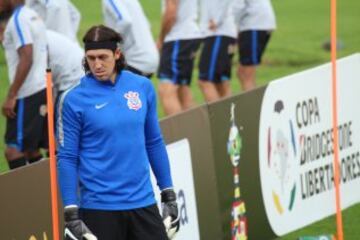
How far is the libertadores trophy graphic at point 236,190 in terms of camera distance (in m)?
11.2

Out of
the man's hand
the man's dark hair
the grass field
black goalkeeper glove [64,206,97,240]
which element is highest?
the man's dark hair

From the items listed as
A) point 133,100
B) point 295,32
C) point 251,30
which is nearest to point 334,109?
point 133,100

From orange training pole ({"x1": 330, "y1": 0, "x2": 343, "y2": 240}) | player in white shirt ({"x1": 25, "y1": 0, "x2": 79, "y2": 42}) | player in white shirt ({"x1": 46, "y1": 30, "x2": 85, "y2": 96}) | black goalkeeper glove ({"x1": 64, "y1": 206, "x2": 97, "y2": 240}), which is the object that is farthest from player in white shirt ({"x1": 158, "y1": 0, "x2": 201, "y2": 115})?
black goalkeeper glove ({"x1": 64, "y1": 206, "x2": 97, "y2": 240})

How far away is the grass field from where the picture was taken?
68.6 feet

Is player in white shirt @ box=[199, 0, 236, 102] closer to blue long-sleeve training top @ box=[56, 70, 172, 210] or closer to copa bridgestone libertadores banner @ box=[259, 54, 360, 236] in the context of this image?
copa bridgestone libertadores banner @ box=[259, 54, 360, 236]

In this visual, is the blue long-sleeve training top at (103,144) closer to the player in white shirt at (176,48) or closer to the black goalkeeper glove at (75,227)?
the black goalkeeper glove at (75,227)

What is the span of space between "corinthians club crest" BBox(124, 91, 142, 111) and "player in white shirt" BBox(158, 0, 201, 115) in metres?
6.56

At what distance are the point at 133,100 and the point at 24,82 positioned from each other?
12.4 feet

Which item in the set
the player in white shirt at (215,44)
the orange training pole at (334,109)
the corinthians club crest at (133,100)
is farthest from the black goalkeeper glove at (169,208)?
the player in white shirt at (215,44)

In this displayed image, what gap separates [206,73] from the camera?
607 inches

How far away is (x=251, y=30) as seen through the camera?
632 inches

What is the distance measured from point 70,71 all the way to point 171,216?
12.4ft

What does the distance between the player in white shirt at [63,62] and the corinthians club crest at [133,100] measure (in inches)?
151

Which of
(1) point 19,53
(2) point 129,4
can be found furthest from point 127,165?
(2) point 129,4
